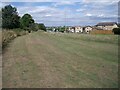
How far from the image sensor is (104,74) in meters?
9.30

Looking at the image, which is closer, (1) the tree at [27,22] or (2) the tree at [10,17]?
(2) the tree at [10,17]

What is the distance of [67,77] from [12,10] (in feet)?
270

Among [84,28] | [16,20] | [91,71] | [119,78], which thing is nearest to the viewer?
[119,78]

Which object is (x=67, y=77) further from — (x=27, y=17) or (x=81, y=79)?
(x=27, y=17)

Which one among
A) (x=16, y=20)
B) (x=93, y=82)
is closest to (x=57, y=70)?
(x=93, y=82)

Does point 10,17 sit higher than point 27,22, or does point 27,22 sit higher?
point 10,17

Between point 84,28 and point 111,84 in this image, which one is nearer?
point 111,84

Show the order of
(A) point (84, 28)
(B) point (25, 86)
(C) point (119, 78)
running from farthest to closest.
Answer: (A) point (84, 28)
(C) point (119, 78)
(B) point (25, 86)

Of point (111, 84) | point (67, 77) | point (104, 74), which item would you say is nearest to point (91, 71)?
point (104, 74)

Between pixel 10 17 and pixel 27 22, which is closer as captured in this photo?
pixel 10 17

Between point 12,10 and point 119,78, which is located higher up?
point 12,10

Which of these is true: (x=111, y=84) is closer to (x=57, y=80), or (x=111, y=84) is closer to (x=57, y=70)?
(x=57, y=80)

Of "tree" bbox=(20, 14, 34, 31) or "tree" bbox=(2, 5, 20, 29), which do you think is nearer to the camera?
"tree" bbox=(2, 5, 20, 29)

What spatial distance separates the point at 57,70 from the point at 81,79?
6.65 feet
